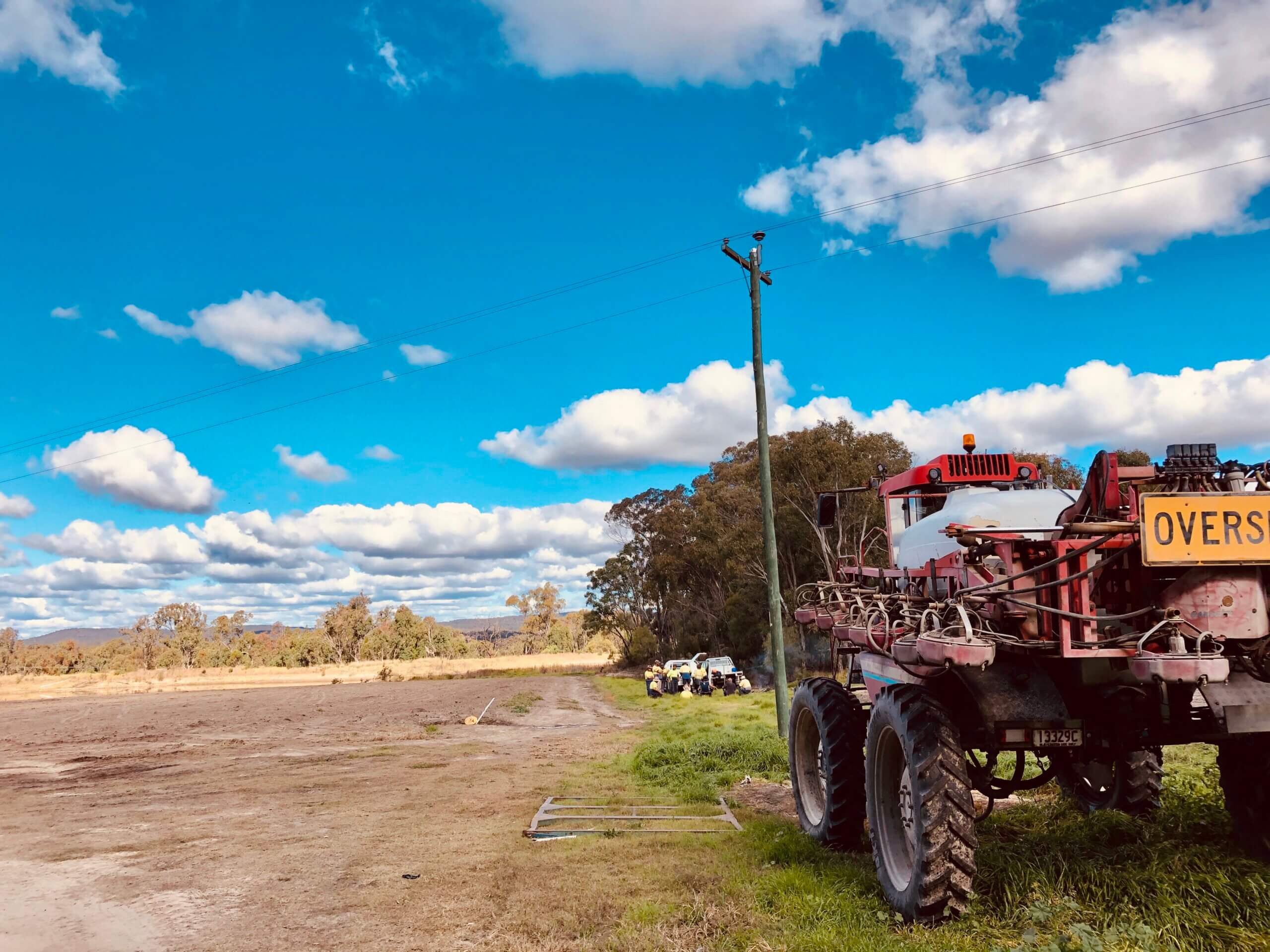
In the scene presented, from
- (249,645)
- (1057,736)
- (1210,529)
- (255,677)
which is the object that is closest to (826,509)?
(1057,736)

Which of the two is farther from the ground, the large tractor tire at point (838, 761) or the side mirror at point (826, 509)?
the side mirror at point (826, 509)

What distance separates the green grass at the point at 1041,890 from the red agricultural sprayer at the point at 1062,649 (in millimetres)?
329

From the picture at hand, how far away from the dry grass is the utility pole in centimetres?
4605

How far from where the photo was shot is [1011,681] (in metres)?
5.55

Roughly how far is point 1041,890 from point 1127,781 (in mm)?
2823

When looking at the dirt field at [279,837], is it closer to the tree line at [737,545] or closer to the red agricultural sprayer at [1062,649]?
the red agricultural sprayer at [1062,649]

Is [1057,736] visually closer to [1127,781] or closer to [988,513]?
[988,513]

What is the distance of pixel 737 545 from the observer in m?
43.4

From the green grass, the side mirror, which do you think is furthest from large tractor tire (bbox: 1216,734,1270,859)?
the side mirror

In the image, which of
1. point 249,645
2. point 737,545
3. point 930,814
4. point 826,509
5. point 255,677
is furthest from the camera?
point 249,645

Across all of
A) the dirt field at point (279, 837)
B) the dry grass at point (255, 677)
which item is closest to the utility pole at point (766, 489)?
the dirt field at point (279, 837)

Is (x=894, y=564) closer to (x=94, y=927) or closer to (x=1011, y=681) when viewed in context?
(x=1011, y=681)

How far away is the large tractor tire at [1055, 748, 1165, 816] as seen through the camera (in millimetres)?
7676

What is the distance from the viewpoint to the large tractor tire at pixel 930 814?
5.38 metres
